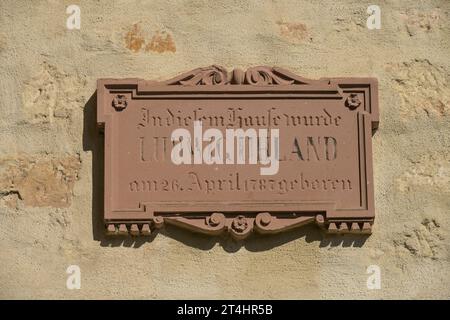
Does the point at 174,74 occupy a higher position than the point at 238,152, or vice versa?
the point at 174,74

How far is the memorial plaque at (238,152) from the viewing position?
566cm

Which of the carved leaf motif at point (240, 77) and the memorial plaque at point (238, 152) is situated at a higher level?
the carved leaf motif at point (240, 77)

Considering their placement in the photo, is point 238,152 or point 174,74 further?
point 174,74

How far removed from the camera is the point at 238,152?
574 centimetres

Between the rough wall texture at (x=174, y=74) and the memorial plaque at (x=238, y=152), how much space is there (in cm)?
9

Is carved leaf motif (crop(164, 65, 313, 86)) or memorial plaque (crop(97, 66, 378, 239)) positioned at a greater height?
carved leaf motif (crop(164, 65, 313, 86))

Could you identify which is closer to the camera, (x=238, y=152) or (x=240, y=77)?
(x=238, y=152)

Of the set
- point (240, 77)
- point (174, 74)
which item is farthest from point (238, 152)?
point (174, 74)

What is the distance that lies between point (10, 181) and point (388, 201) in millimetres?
1646

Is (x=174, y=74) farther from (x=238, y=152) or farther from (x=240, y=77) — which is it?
(x=238, y=152)

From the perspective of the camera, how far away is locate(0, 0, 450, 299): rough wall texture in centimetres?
564

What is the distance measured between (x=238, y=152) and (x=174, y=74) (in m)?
0.48

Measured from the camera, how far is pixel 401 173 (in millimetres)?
5785

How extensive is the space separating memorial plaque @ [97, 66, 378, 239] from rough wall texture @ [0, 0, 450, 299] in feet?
0.30
